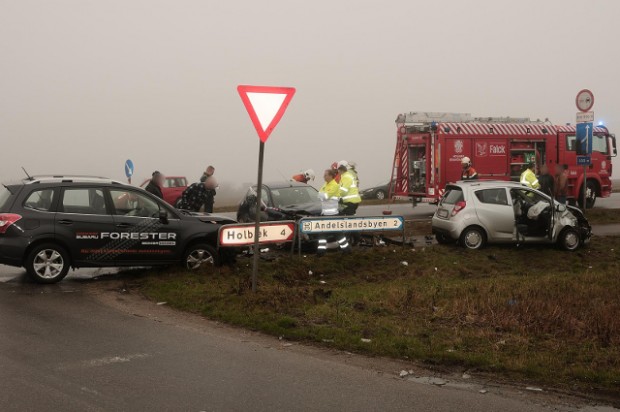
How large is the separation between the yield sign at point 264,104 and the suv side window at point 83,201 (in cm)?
354

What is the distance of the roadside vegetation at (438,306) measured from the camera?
6797 mm

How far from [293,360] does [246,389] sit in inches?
41.2

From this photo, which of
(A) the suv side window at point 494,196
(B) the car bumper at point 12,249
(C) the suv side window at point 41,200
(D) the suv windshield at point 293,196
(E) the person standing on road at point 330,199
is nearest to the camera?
(B) the car bumper at point 12,249

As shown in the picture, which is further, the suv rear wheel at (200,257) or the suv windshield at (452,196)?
the suv windshield at (452,196)

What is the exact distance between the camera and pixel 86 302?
9695 mm

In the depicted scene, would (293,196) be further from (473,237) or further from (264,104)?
(264,104)

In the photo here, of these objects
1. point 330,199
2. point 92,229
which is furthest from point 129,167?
point 92,229

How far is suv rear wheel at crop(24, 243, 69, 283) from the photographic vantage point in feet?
35.3

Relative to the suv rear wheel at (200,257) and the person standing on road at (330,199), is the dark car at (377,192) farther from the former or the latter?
the suv rear wheel at (200,257)

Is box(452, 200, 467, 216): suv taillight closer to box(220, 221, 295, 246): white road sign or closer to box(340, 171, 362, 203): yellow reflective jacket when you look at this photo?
box(340, 171, 362, 203): yellow reflective jacket

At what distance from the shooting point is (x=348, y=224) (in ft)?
42.2

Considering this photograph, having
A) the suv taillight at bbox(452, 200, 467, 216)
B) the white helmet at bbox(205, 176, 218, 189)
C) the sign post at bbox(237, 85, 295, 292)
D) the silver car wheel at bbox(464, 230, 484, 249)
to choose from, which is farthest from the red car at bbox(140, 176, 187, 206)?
the sign post at bbox(237, 85, 295, 292)

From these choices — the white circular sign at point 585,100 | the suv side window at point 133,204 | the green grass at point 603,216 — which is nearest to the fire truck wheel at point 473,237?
the white circular sign at point 585,100

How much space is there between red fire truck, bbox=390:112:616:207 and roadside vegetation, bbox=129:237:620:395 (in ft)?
29.7
